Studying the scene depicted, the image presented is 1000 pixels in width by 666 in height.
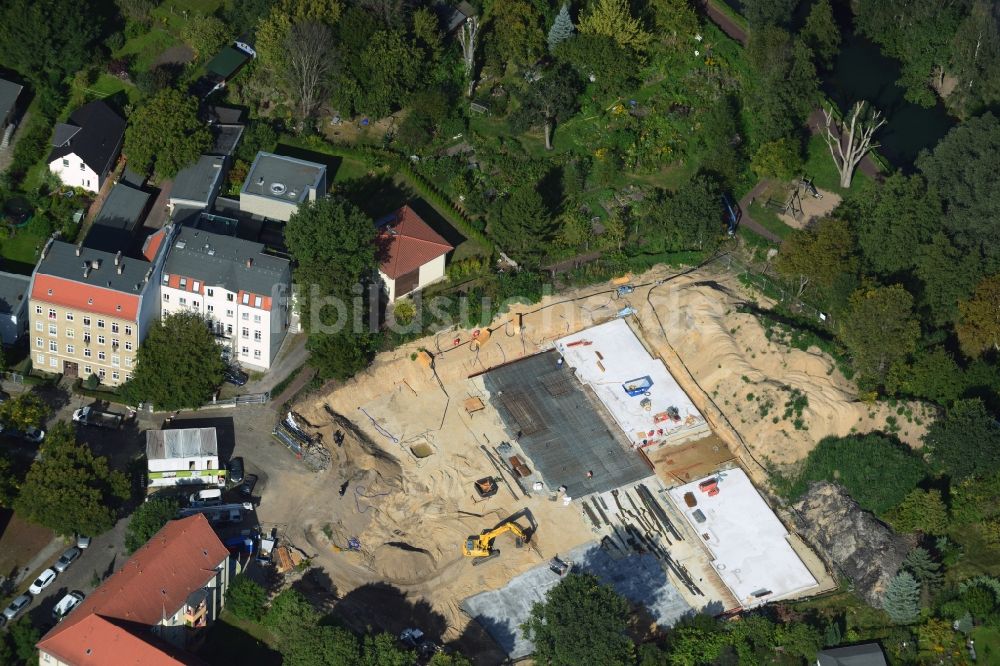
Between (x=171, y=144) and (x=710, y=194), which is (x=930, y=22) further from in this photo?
(x=171, y=144)

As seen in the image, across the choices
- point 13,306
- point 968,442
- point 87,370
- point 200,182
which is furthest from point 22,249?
point 968,442

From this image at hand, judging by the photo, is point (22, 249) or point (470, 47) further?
point (470, 47)

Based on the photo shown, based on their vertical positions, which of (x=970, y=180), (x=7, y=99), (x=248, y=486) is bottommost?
(x=970, y=180)

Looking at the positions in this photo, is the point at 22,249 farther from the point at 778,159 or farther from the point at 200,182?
the point at 778,159

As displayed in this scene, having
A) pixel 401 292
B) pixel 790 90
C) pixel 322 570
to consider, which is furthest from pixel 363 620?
pixel 790 90

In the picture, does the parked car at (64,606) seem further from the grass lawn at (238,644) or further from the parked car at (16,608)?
the grass lawn at (238,644)

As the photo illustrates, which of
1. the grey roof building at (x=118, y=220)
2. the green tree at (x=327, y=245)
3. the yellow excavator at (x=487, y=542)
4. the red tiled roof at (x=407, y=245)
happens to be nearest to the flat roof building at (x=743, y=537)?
the yellow excavator at (x=487, y=542)

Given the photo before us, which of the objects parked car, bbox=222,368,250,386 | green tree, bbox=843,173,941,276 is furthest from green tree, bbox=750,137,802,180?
parked car, bbox=222,368,250,386
